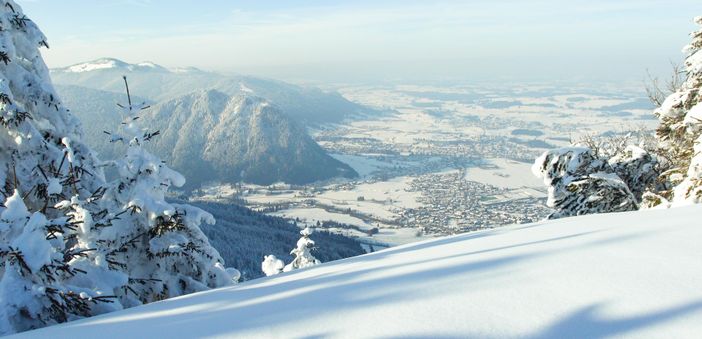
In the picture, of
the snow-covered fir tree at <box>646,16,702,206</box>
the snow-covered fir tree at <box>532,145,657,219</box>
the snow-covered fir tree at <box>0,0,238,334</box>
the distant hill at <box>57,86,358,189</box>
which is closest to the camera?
the snow-covered fir tree at <box>0,0,238,334</box>

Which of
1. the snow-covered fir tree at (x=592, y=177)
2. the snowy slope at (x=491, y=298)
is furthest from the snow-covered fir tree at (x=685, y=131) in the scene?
the snowy slope at (x=491, y=298)

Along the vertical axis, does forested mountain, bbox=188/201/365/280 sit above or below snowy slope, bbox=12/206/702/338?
below

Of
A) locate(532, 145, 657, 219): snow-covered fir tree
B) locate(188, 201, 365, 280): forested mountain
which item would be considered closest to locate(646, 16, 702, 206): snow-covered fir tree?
locate(532, 145, 657, 219): snow-covered fir tree

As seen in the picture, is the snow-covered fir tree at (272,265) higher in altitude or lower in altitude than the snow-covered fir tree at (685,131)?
lower

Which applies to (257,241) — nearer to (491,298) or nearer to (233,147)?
(491,298)

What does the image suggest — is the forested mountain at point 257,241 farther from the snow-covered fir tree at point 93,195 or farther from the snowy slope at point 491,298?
the snowy slope at point 491,298

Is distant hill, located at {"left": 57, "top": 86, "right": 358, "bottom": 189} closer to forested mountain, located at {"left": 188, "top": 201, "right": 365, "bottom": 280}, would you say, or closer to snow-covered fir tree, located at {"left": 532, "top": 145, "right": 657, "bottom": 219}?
forested mountain, located at {"left": 188, "top": 201, "right": 365, "bottom": 280}
